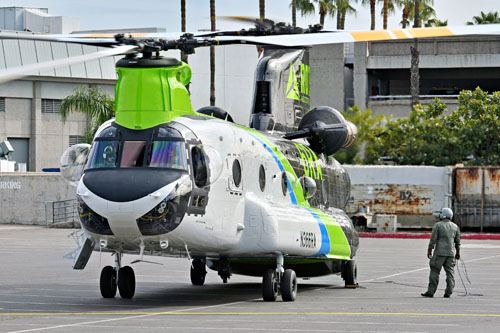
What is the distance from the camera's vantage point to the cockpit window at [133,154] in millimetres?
16422

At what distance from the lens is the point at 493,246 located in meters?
38.2

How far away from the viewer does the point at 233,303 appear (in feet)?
59.8

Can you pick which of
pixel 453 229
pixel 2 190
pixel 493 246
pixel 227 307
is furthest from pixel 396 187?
pixel 227 307

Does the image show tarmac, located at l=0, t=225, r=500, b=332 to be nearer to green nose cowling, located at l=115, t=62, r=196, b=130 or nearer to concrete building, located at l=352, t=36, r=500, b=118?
green nose cowling, located at l=115, t=62, r=196, b=130

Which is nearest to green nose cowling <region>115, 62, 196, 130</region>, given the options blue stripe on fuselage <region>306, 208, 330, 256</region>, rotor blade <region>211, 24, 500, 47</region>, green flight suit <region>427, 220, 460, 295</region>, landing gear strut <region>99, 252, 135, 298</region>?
rotor blade <region>211, 24, 500, 47</region>

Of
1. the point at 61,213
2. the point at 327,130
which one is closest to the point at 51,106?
the point at 61,213

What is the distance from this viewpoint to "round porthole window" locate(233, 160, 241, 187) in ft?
58.3

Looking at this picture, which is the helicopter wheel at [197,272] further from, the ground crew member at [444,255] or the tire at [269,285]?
the ground crew member at [444,255]

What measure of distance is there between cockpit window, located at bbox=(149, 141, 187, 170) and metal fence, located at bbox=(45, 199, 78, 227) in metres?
34.4

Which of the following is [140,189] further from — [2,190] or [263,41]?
[2,190]

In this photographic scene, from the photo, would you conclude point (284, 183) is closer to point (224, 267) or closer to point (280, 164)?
point (280, 164)

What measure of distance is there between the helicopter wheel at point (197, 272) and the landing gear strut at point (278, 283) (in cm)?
365

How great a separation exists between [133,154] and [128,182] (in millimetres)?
743

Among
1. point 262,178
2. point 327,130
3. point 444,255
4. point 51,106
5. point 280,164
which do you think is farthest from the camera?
point 51,106
